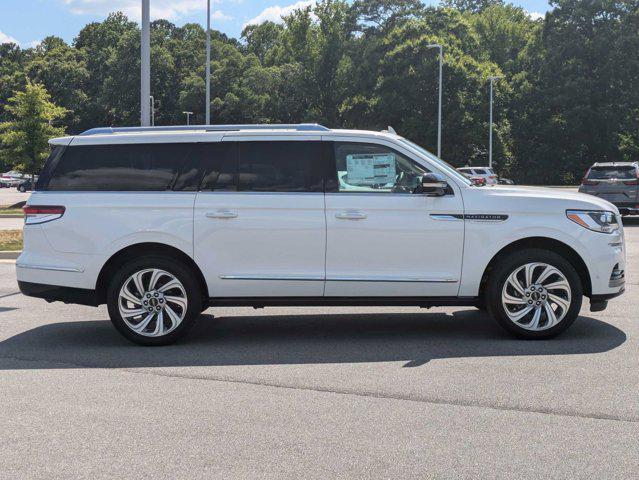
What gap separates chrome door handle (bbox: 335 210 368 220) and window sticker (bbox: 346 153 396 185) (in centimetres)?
31

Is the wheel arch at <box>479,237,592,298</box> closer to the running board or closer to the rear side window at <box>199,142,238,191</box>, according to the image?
the running board

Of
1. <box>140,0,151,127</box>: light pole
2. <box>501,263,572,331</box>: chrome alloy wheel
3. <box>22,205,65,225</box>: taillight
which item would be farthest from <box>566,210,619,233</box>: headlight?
<box>140,0,151,127</box>: light pole

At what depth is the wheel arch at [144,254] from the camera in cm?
731

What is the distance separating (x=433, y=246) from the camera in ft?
23.6

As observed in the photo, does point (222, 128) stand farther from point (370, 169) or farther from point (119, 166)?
point (370, 169)

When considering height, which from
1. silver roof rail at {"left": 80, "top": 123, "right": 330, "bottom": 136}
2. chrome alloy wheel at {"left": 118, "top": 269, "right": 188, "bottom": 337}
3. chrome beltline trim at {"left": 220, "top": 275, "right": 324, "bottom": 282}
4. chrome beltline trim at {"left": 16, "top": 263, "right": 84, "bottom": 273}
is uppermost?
silver roof rail at {"left": 80, "top": 123, "right": 330, "bottom": 136}

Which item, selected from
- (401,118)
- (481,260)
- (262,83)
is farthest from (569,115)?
(481,260)

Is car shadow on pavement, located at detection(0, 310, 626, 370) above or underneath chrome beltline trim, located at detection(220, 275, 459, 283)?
underneath

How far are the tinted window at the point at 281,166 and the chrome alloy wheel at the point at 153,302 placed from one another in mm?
1059

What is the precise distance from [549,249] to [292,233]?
2.30m

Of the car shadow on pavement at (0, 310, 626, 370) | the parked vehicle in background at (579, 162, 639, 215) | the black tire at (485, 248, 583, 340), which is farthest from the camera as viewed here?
the parked vehicle in background at (579, 162, 639, 215)

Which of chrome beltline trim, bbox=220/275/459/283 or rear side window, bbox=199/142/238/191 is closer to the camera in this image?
chrome beltline trim, bbox=220/275/459/283

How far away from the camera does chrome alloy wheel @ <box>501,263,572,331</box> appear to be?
726cm

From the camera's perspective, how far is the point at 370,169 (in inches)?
289
